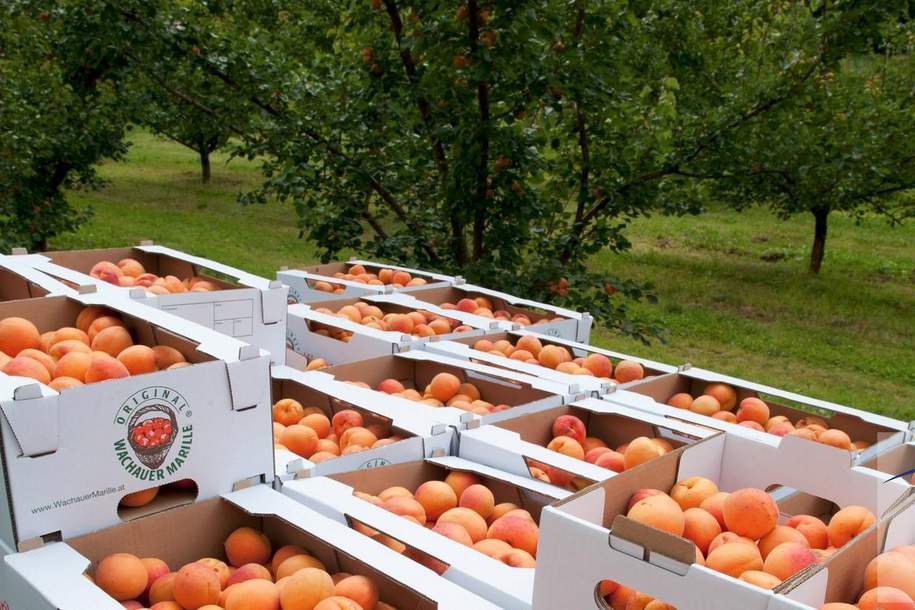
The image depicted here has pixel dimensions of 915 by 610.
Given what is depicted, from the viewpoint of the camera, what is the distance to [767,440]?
2176mm

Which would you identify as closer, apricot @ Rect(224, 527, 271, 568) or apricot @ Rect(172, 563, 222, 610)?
apricot @ Rect(172, 563, 222, 610)

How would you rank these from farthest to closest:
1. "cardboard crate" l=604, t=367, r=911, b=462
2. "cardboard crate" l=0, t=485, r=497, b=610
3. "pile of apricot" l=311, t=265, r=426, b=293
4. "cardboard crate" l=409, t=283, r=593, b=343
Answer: "pile of apricot" l=311, t=265, r=426, b=293
"cardboard crate" l=409, t=283, r=593, b=343
"cardboard crate" l=604, t=367, r=911, b=462
"cardboard crate" l=0, t=485, r=497, b=610

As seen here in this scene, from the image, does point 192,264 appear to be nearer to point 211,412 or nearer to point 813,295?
point 211,412

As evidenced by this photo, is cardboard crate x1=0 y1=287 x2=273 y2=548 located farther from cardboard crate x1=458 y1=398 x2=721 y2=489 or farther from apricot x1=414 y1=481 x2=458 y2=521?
cardboard crate x1=458 y1=398 x2=721 y2=489

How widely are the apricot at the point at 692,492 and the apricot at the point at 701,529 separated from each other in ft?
0.31

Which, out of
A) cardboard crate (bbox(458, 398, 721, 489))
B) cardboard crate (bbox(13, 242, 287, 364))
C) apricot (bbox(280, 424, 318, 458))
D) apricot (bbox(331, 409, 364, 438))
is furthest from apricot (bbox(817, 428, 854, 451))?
cardboard crate (bbox(13, 242, 287, 364))

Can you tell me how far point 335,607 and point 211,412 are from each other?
0.52 meters

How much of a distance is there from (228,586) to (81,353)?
2.32 feet

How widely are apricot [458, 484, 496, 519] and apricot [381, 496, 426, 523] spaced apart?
133 millimetres

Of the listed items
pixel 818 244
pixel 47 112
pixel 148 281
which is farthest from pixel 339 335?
pixel 818 244

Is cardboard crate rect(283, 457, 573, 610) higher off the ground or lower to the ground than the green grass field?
higher

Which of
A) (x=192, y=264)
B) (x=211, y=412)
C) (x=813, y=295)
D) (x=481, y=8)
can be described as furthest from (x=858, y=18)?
(x=813, y=295)

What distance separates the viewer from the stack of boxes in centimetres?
139

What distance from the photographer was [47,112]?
6926mm
